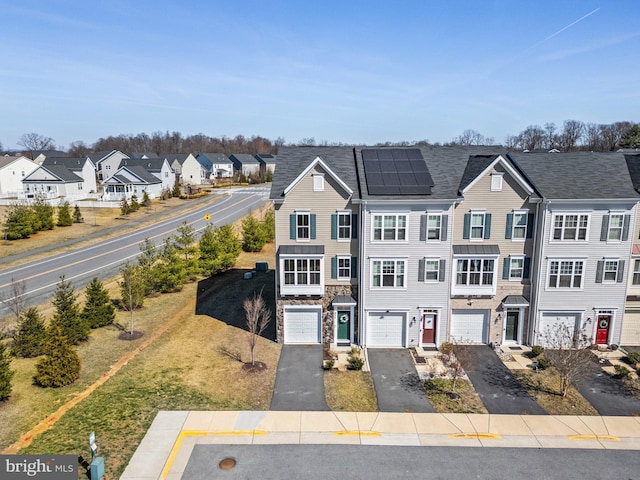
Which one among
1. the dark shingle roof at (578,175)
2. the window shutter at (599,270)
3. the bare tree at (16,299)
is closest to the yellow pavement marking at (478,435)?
the window shutter at (599,270)

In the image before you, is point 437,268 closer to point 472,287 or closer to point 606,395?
point 472,287

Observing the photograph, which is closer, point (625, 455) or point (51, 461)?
point (51, 461)

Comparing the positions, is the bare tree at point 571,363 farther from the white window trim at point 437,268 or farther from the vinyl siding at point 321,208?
the vinyl siding at point 321,208

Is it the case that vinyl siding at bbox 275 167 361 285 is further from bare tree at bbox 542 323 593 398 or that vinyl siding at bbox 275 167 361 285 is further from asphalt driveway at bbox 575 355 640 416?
asphalt driveway at bbox 575 355 640 416

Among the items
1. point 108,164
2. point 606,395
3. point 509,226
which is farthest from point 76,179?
point 606,395

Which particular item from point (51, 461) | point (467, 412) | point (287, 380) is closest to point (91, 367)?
point (51, 461)

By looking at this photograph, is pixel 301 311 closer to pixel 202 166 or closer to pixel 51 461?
pixel 51 461
